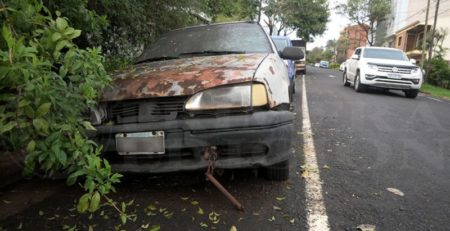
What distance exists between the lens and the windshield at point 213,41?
4.33 m

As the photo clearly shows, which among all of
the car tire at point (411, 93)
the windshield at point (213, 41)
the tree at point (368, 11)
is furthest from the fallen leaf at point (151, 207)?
Answer: the tree at point (368, 11)

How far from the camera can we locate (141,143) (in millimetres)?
2988

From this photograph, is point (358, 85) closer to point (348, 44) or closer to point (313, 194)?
point (313, 194)

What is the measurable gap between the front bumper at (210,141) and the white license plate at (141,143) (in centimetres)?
3

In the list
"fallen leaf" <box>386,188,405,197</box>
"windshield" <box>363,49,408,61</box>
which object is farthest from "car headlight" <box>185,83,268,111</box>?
"windshield" <box>363,49,408,61</box>

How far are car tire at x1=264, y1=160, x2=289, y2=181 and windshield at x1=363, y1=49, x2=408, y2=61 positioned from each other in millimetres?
10547

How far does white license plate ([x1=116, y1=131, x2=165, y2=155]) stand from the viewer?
9.71 ft

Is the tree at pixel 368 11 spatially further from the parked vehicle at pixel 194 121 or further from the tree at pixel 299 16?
the parked vehicle at pixel 194 121

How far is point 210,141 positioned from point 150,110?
0.53 m

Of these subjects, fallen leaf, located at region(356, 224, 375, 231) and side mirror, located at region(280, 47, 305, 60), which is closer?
fallen leaf, located at region(356, 224, 375, 231)

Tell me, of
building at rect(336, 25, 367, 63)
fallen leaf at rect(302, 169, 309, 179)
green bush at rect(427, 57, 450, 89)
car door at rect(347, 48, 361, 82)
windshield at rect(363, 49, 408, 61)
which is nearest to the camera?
fallen leaf at rect(302, 169, 309, 179)

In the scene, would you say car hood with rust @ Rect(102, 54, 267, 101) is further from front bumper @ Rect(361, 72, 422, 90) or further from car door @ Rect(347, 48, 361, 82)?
car door @ Rect(347, 48, 361, 82)

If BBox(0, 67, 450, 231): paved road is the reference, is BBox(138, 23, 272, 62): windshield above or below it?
above

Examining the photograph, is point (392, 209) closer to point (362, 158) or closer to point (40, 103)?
point (362, 158)
